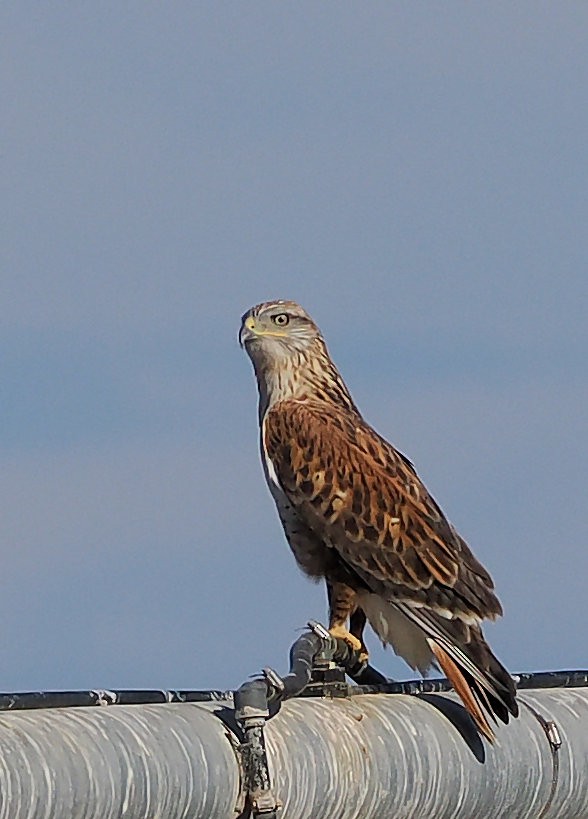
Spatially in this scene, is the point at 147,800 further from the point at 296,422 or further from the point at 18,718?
the point at 296,422

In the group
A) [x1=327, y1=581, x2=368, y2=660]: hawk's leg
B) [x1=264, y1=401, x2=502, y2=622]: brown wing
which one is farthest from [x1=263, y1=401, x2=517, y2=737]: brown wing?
[x1=327, y1=581, x2=368, y2=660]: hawk's leg

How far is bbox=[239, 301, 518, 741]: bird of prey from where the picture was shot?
6.70m

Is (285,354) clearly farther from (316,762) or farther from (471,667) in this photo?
(316,762)

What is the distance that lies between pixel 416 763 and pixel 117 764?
1003mm

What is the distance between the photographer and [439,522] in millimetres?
7398

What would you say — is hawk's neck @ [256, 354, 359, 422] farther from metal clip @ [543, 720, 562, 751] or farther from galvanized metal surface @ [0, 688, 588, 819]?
metal clip @ [543, 720, 562, 751]

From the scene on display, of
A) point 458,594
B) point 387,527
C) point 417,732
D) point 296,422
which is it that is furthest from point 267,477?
point 417,732

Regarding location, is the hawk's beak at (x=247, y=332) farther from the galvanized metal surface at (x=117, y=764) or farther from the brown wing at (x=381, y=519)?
the galvanized metal surface at (x=117, y=764)

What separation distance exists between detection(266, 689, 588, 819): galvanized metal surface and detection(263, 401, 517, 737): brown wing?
2.19 meters

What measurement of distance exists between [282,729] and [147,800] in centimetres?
62

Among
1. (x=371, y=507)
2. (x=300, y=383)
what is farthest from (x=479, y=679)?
(x=300, y=383)

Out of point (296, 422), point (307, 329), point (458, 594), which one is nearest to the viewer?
point (458, 594)

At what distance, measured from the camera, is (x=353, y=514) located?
7.56 metres

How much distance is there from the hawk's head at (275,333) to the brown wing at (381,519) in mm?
290
